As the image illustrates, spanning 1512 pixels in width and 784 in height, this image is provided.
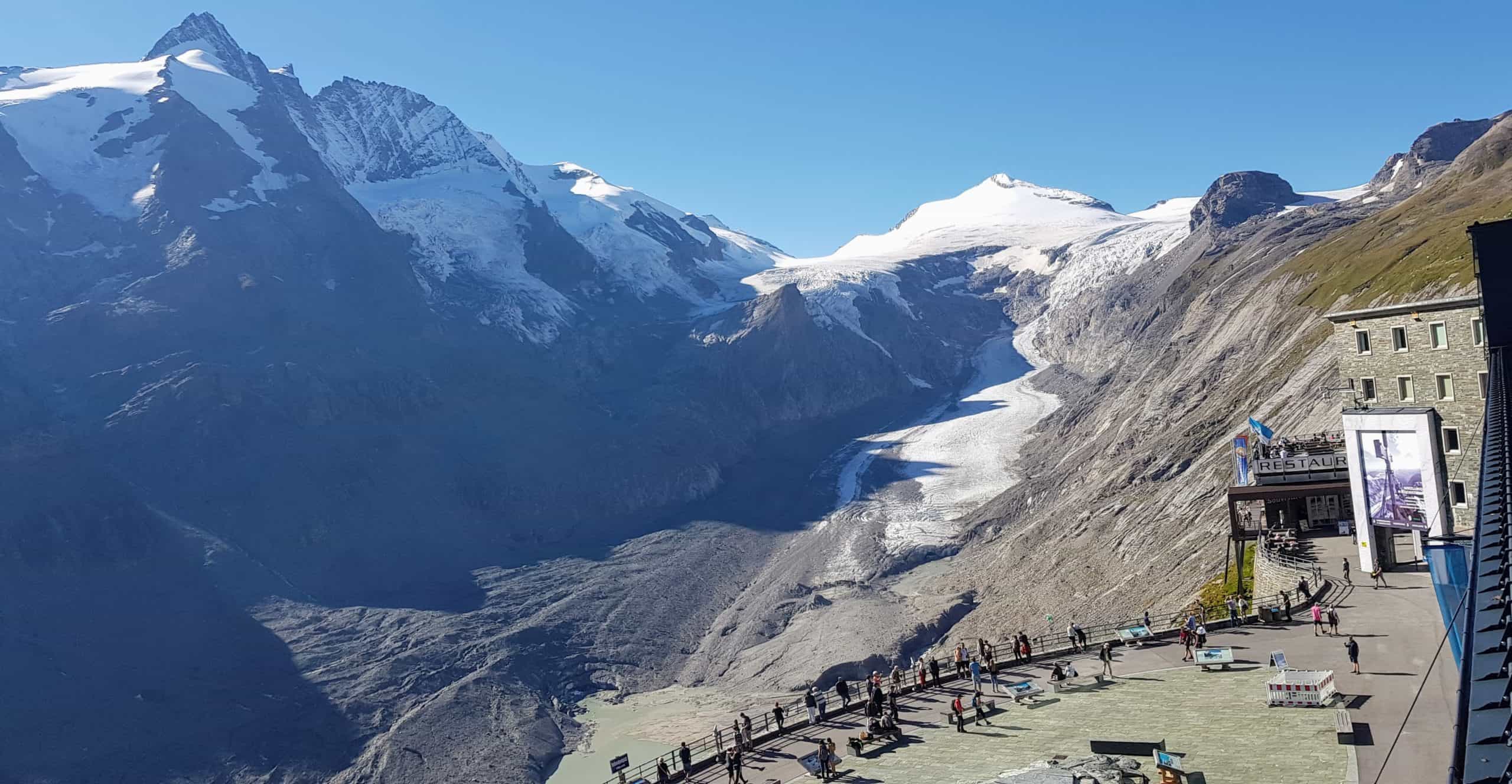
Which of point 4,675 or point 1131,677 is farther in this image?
point 4,675

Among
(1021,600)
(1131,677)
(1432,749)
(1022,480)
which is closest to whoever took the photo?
(1432,749)

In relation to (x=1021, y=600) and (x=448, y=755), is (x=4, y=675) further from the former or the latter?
(x=1021, y=600)

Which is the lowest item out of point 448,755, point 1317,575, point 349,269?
point 448,755

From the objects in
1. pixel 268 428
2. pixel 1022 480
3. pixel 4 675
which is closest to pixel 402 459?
pixel 268 428

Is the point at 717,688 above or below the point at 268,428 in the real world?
below

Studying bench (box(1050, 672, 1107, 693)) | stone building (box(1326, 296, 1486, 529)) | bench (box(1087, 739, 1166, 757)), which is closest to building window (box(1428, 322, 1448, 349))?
stone building (box(1326, 296, 1486, 529))

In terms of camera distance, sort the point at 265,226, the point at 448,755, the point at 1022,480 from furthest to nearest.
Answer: the point at 265,226 → the point at 1022,480 → the point at 448,755
